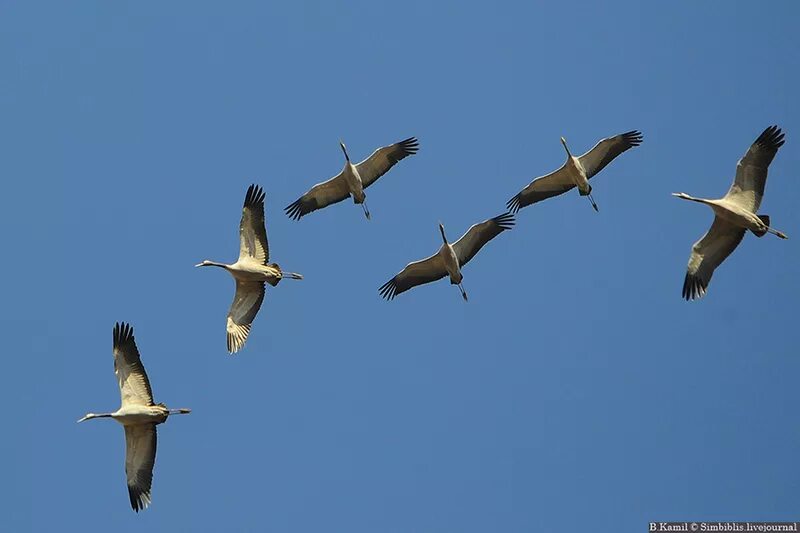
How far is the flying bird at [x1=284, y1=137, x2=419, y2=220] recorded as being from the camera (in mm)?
34594

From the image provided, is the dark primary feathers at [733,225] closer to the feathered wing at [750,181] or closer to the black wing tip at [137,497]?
the feathered wing at [750,181]

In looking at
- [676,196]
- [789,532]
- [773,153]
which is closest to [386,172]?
[676,196]

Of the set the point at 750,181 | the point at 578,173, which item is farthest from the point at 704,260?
the point at 578,173

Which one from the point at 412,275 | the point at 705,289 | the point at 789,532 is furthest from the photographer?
the point at 412,275

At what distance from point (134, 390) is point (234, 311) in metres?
3.62

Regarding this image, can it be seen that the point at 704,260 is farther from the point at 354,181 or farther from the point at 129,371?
the point at 129,371

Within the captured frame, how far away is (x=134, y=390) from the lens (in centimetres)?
2998

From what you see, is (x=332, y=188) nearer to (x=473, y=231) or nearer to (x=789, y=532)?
(x=473, y=231)

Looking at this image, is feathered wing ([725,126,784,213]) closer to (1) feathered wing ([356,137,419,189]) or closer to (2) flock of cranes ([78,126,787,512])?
(2) flock of cranes ([78,126,787,512])

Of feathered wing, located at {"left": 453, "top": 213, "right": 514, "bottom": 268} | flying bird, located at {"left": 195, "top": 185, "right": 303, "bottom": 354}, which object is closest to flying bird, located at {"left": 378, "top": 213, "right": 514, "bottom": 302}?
feathered wing, located at {"left": 453, "top": 213, "right": 514, "bottom": 268}

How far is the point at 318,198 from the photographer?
116 ft

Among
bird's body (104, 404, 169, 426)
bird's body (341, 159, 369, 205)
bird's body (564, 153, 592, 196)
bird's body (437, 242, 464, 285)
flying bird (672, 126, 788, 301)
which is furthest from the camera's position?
bird's body (341, 159, 369, 205)

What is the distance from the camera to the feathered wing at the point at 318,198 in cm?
3512

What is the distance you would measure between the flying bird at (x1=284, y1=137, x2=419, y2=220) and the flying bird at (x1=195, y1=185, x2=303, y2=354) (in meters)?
2.79
